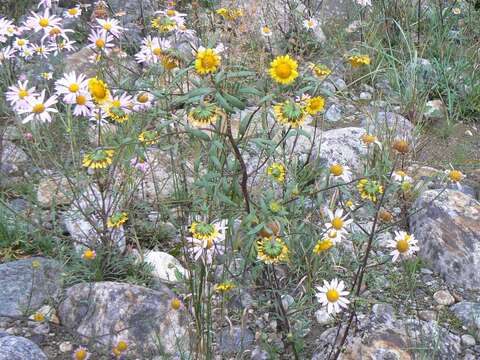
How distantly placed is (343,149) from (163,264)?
1.30 m

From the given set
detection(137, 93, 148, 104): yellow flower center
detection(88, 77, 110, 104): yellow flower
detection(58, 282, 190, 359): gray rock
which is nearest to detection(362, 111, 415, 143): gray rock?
detection(137, 93, 148, 104): yellow flower center

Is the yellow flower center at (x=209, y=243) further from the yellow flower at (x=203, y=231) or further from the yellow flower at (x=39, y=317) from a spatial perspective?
the yellow flower at (x=39, y=317)

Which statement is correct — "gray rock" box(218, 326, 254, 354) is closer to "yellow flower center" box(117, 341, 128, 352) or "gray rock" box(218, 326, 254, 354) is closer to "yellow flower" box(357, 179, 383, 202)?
"yellow flower center" box(117, 341, 128, 352)

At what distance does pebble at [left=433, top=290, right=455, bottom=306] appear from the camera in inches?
98.5

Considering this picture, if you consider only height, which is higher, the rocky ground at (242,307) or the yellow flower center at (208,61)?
the yellow flower center at (208,61)

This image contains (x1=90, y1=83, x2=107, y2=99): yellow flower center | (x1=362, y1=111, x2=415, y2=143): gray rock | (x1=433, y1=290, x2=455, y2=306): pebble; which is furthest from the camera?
(x1=362, y1=111, x2=415, y2=143): gray rock

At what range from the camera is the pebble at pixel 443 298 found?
250 centimetres

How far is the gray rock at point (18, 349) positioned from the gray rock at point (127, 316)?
8.4 inches

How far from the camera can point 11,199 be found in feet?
10.2

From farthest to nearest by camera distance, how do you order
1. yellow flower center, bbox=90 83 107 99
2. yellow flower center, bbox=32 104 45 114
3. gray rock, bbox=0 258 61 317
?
gray rock, bbox=0 258 61 317 → yellow flower center, bbox=32 104 45 114 → yellow flower center, bbox=90 83 107 99

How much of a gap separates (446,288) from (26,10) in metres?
4.03

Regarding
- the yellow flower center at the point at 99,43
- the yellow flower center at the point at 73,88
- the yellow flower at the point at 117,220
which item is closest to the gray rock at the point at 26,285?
the yellow flower at the point at 117,220

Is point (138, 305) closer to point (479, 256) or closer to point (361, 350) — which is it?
point (361, 350)

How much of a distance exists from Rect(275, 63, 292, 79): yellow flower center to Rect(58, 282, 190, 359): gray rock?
999 mm
